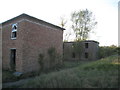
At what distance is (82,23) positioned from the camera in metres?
34.9

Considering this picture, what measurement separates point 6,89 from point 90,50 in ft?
86.1

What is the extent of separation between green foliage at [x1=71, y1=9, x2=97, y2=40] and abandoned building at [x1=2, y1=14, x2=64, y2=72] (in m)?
19.6

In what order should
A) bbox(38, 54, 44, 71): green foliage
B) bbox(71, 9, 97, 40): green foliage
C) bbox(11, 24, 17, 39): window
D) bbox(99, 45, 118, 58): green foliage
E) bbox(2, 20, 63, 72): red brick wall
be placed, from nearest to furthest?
bbox(2, 20, 63, 72): red brick wall < bbox(38, 54, 44, 71): green foliage < bbox(11, 24, 17, 39): window < bbox(99, 45, 118, 58): green foliage < bbox(71, 9, 97, 40): green foliage

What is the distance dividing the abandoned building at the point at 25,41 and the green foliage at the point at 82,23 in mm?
19615

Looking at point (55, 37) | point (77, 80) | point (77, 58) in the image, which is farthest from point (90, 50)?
point (77, 80)

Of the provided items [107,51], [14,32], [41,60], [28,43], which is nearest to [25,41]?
[28,43]

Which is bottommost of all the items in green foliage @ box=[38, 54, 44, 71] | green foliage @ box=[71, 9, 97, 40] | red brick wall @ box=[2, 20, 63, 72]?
green foliage @ box=[38, 54, 44, 71]

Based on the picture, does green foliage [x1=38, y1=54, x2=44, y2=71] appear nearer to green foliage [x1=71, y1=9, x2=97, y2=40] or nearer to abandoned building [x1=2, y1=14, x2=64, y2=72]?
abandoned building [x1=2, y1=14, x2=64, y2=72]

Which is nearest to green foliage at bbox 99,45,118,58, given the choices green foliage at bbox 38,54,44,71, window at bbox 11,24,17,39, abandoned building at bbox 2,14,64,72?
abandoned building at bbox 2,14,64,72

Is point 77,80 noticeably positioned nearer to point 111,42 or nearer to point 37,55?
point 37,55

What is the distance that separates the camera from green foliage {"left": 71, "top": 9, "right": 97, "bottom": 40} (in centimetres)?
3428

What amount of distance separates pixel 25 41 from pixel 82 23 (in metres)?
25.2

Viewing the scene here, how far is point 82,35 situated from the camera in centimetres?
3544

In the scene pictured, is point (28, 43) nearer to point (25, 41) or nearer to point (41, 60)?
point (25, 41)
